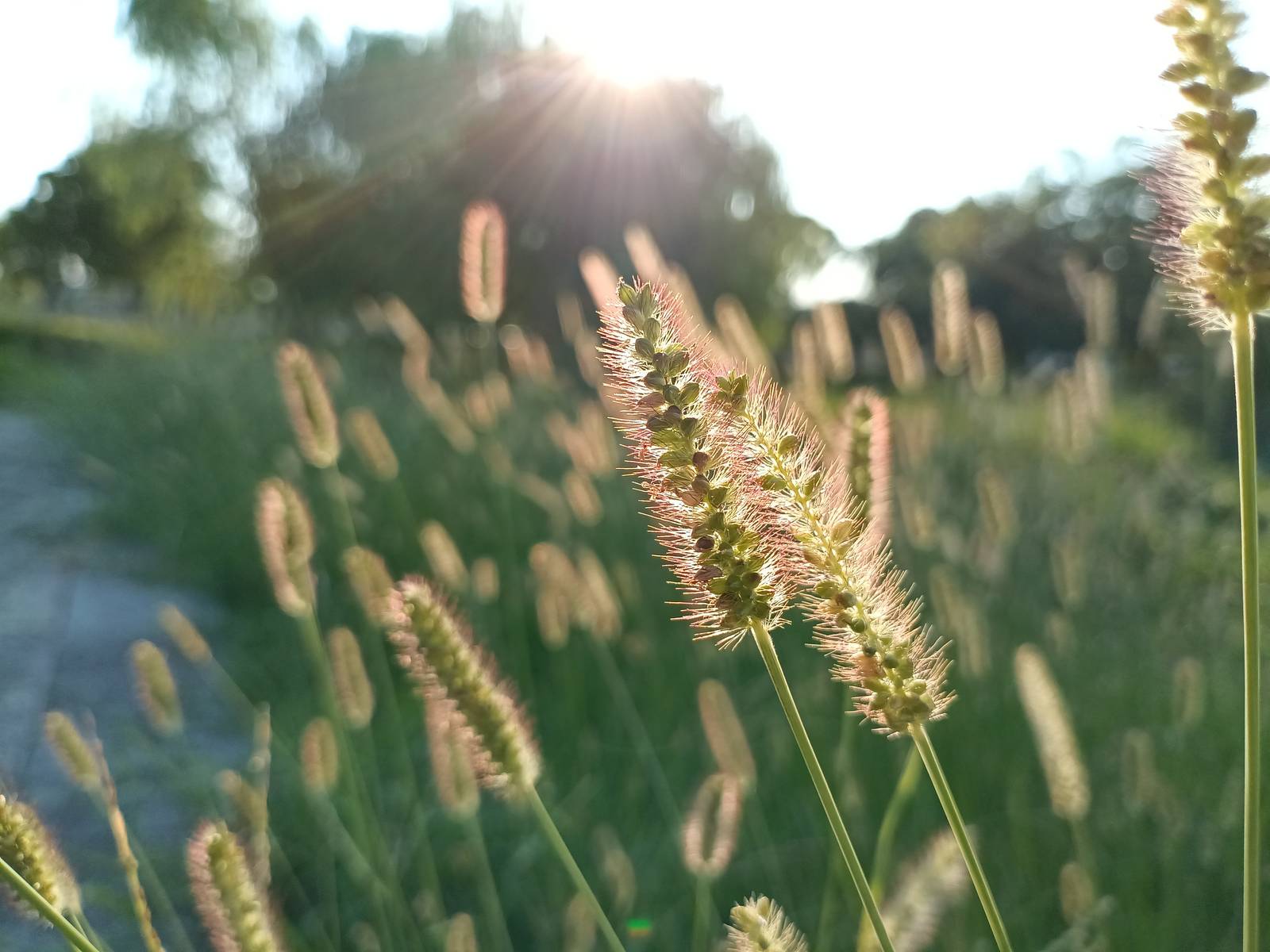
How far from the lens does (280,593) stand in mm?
1627

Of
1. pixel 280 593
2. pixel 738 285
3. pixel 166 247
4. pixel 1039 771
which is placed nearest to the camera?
pixel 280 593

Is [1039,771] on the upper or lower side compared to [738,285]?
lower

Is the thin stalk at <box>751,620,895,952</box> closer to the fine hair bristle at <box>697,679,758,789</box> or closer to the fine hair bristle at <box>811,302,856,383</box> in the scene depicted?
the fine hair bristle at <box>697,679,758,789</box>

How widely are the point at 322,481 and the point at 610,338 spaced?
4.78 meters

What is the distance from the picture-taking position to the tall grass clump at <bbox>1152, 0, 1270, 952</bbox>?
663mm

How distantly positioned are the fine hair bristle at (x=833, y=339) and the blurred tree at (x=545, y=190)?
13.3 m

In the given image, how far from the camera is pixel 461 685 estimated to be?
1.04 meters

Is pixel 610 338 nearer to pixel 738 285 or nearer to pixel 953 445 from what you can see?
pixel 953 445

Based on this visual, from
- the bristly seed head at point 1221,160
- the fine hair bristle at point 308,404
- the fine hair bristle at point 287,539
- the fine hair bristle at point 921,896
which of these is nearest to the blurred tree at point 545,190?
the fine hair bristle at point 308,404

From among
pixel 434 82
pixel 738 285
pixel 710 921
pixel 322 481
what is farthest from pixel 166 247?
pixel 710 921

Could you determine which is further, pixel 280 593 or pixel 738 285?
pixel 738 285

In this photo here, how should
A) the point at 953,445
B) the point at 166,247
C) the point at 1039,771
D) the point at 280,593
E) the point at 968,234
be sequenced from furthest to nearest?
the point at 166,247 → the point at 968,234 → the point at 953,445 → the point at 1039,771 → the point at 280,593

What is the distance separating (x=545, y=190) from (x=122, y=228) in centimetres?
2051

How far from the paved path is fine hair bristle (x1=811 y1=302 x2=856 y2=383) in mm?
2007
